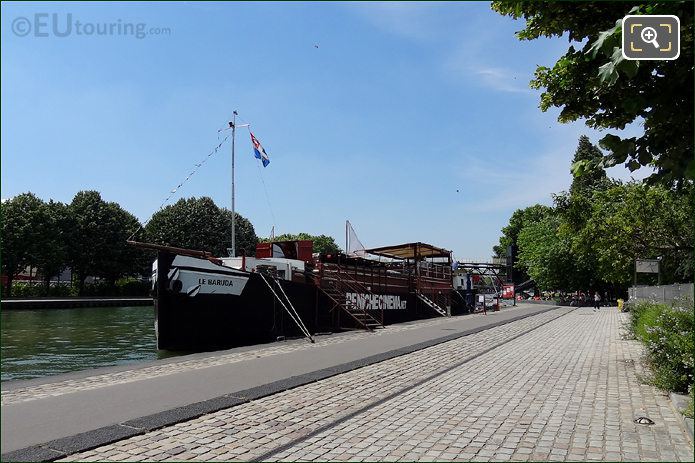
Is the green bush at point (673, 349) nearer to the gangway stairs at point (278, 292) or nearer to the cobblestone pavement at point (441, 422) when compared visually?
the cobblestone pavement at point (441, 422)

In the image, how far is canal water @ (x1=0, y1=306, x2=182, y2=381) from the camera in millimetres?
16266

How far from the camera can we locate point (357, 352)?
47.7 feet

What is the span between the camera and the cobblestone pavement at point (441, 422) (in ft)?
18.9

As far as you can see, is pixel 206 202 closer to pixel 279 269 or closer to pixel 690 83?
pixel 279 269

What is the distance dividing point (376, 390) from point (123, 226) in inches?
2550

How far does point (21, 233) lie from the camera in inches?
2291

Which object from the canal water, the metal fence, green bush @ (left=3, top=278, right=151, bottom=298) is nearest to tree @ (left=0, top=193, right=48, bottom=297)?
green bush @ (left=3, top=278, right=151, bottom=298)

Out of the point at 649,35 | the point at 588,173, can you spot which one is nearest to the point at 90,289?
the point at 588,173

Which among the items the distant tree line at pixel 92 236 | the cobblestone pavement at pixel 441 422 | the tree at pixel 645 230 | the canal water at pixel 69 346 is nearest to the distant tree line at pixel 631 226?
the tree at pixel 645 230

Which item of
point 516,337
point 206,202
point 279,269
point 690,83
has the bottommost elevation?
point 516,337

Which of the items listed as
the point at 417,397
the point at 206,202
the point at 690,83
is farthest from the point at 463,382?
the point at 206,202

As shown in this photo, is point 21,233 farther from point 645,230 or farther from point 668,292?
point 668,292

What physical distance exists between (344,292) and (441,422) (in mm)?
18089

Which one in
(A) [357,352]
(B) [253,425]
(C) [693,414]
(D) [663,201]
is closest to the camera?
(C) [693,414]
